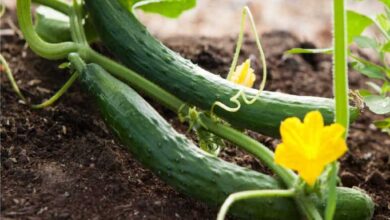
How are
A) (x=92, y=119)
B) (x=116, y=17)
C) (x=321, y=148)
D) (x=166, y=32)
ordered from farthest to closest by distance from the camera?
1. (x=166, y=32)
2. (x=92, y=119)
3. (x=116, y=17)
4. (x=321, y=148)

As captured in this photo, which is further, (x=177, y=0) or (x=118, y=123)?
(x=177, y=0)

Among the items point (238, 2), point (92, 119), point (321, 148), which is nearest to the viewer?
point (321, 148)

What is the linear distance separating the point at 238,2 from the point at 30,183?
2.95 m

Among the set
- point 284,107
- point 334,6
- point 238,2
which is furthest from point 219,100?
point 238,2

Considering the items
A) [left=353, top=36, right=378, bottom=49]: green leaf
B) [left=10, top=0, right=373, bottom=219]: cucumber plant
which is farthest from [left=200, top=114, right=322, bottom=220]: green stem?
[left=353, top=36, right=378, bottom=49]: green leaf

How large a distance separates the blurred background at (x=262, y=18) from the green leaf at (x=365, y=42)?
4.83 feet

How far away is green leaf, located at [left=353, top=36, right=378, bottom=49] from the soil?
44 cm

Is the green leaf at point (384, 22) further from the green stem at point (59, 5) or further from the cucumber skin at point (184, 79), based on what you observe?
the green stem at point (59, 5)

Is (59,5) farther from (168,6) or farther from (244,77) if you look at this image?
(244,77)

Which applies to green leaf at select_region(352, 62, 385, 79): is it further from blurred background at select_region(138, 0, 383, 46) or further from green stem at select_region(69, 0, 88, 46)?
blurred background at select_region(138, 0, 383, 46)

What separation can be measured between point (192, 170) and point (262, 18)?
2.67 m

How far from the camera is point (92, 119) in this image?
97.3 inches

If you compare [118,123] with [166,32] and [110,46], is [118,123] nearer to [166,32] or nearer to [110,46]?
[110,46]

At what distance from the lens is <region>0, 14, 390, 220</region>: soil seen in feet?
6.48
